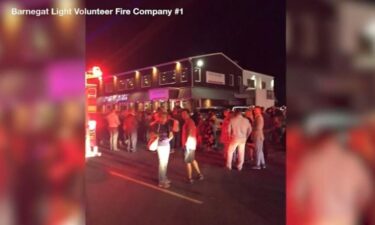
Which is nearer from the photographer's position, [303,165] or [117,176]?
[303,165]

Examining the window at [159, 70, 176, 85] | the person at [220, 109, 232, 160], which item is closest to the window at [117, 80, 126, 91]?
the window at [159, 70, 176, 85]

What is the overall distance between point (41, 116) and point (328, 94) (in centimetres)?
228

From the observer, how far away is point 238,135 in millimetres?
3914

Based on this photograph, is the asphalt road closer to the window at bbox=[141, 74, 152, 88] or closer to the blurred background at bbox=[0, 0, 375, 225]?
the blurred background at bbox=[0, 0, 375, 225]

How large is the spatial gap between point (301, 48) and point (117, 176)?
183cm

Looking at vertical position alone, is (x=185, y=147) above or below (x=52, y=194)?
above

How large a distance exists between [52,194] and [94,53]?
1.21 m

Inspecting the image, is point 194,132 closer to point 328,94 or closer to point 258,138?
point 258,138

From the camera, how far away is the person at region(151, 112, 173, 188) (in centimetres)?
372

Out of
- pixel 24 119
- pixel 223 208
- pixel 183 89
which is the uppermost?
pixel 183 89

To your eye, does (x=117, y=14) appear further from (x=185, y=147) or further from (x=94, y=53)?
(x=185, y=147)

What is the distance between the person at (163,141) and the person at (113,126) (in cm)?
31

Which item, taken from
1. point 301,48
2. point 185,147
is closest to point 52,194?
point 185,147

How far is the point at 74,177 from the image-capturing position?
3.65m
